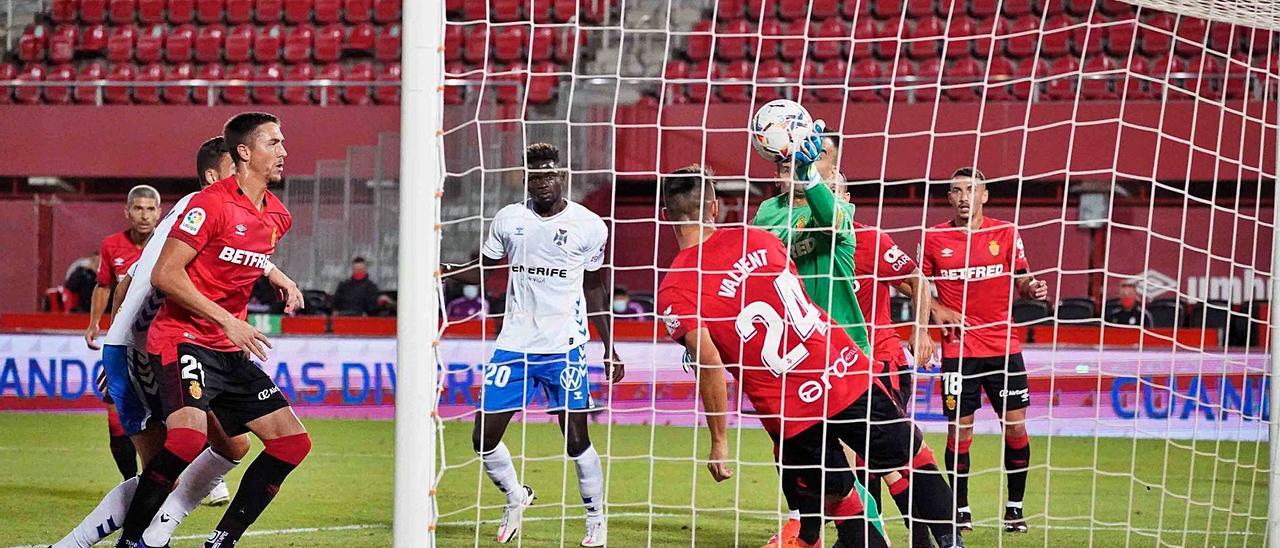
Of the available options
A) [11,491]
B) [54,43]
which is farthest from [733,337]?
[54,43]

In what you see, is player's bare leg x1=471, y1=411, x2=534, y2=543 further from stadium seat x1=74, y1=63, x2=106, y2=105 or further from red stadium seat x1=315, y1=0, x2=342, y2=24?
red stadium seat x1=315, y1=0, x2=342, y2=24

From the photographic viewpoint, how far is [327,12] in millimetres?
15789

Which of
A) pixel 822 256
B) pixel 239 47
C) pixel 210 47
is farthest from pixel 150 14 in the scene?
pixel 822 256

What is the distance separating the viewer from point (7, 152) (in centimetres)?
1344

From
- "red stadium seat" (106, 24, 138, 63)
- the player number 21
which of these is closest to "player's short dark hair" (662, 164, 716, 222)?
the player number 21

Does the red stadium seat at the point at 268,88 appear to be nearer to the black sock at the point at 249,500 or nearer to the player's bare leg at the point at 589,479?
the player's bare leg at the point at 589,479

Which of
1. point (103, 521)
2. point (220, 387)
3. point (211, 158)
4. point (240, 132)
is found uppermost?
point (240, 132)

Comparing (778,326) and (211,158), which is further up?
(211,158)

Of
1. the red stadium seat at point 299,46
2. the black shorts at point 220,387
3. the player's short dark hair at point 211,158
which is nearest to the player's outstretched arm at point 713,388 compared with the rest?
the black shorts at point 220,387

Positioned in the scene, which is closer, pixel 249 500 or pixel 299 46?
pixel 249 500

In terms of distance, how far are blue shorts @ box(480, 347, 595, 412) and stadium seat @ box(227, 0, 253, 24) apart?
446 inches

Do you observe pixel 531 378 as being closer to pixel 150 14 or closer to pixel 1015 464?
pixel 1015 464

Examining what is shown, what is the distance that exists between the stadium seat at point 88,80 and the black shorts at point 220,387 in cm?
1062

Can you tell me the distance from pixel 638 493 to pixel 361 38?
9.73m
